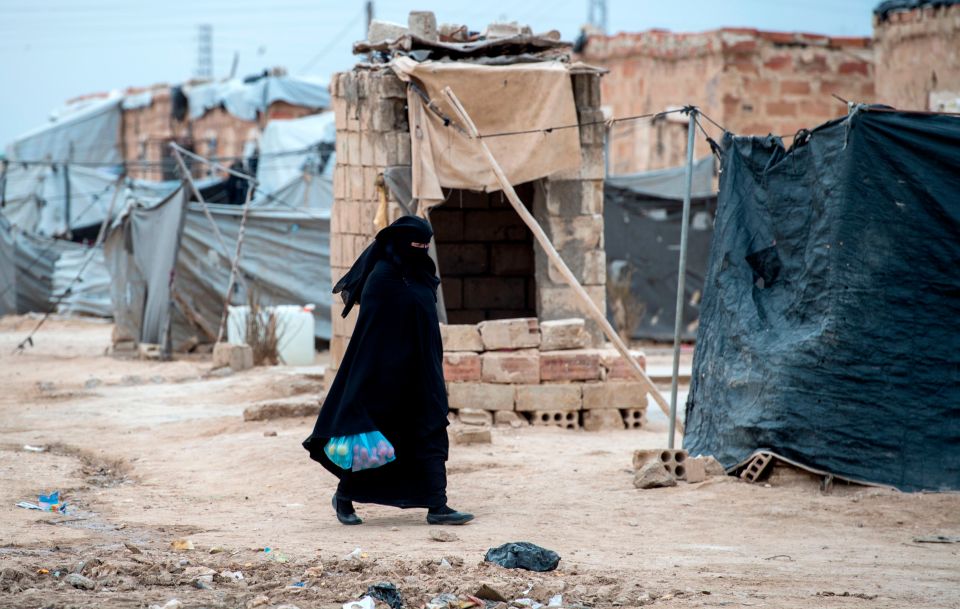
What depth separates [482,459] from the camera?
8438 millimetres

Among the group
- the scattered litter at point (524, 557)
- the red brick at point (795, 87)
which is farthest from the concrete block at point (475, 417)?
the red brick at point (795, 87)

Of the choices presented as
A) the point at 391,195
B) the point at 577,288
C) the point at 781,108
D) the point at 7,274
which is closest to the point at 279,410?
the point at 391,195

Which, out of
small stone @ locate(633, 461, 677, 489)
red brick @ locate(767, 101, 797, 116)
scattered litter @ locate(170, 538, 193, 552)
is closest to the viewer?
scattered litter @ locate(170, 538, 193, 552)

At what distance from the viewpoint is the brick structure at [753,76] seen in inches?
765

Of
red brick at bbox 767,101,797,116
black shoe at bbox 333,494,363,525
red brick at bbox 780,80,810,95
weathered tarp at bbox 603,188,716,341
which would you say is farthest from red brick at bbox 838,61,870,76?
black shoe at bbox 333,494,363,525

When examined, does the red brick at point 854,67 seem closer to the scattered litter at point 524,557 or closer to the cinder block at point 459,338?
the cinder block at point 459,338

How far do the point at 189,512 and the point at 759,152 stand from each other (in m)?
3.87

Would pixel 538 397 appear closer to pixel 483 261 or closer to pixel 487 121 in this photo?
pixel 487 121

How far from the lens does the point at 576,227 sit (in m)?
10.8

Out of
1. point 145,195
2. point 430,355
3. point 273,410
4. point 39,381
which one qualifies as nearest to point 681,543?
point 430,355

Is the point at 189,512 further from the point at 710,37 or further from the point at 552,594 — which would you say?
the point at 710,37

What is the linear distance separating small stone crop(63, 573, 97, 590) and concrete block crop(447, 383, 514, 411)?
5574 mm

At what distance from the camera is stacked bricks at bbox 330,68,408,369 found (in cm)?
1031

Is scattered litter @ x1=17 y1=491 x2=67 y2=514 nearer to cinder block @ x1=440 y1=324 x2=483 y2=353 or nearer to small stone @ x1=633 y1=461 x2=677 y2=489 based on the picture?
small stone @ x1=633 y1=461 x2=677 y2=489
